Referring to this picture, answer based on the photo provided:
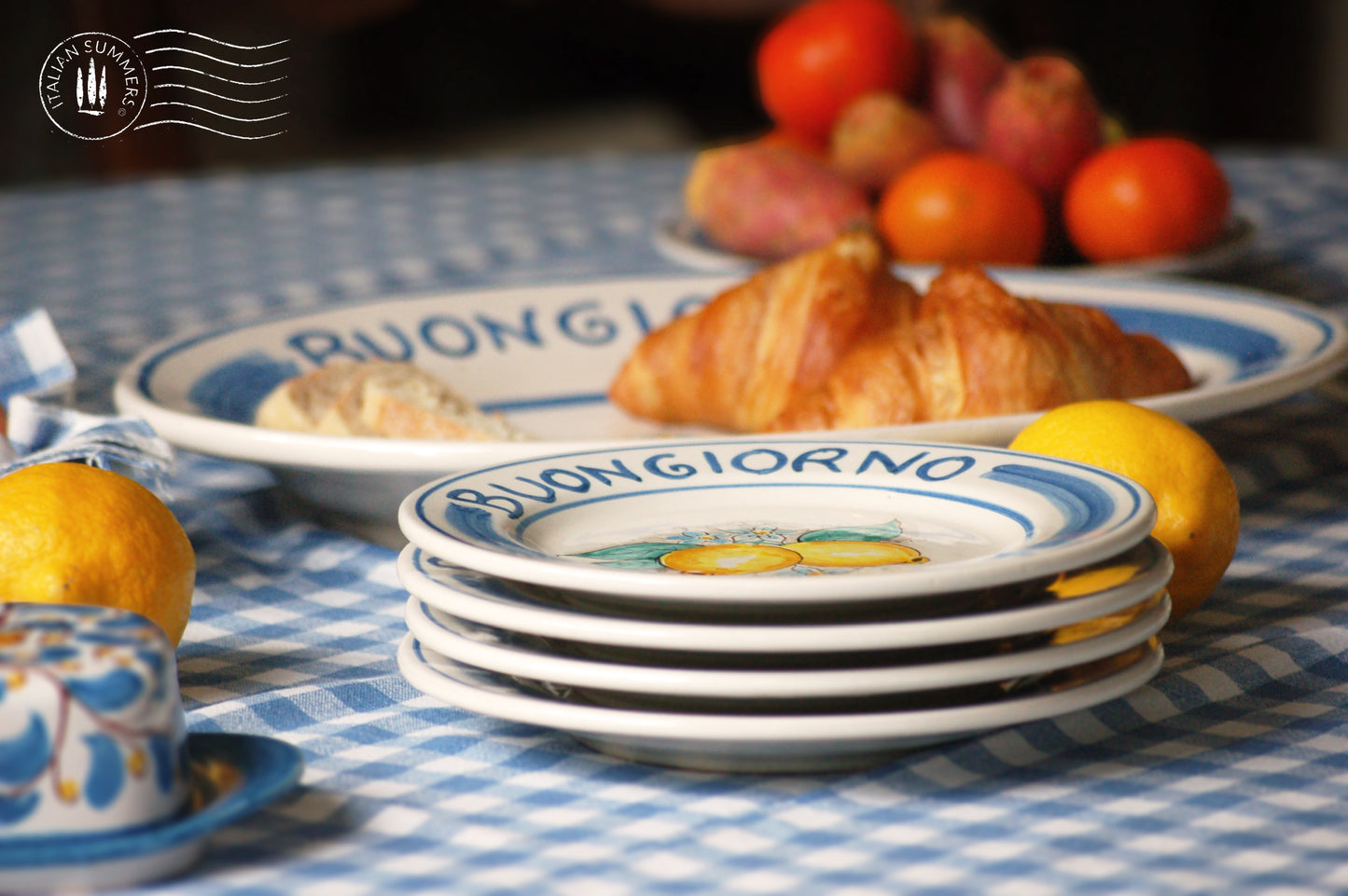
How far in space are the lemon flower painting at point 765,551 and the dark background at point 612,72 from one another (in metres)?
3.31

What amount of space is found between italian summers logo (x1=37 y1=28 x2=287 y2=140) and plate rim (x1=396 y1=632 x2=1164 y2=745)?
56cm

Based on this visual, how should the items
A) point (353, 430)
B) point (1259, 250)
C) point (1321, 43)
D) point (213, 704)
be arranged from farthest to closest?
point (1321, 43), point (1259, 250), point (353, 430), point (213, 704)

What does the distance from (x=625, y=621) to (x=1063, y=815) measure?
6.9 inches

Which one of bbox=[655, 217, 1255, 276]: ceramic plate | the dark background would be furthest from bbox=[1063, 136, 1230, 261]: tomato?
the dark background

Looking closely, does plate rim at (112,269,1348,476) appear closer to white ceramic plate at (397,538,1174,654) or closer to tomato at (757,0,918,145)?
white ceramic plate at (397,538,1174,654)

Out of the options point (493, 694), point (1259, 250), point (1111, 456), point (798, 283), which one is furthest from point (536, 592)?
point (1259, 250)

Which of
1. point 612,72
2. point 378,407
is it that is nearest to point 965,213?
point 378,407

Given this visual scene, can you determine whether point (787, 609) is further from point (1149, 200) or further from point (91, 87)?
point (1149, 200)

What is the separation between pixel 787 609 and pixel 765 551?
0.08 m

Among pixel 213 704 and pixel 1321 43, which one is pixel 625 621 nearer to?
pixel 213 704

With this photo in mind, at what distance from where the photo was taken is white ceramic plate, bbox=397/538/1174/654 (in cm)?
50

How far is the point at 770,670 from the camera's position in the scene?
0.54 m

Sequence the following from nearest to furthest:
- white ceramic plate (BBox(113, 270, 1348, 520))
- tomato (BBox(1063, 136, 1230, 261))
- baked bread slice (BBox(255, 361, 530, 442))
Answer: white ceramic plate (BBox(113, 270, 1348, 520)) → baked bread slice (BBox(255, 361, 530, 442)) → tomato (BBox(1063, 136, 1230, 261))

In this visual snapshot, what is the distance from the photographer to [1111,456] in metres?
0.71
